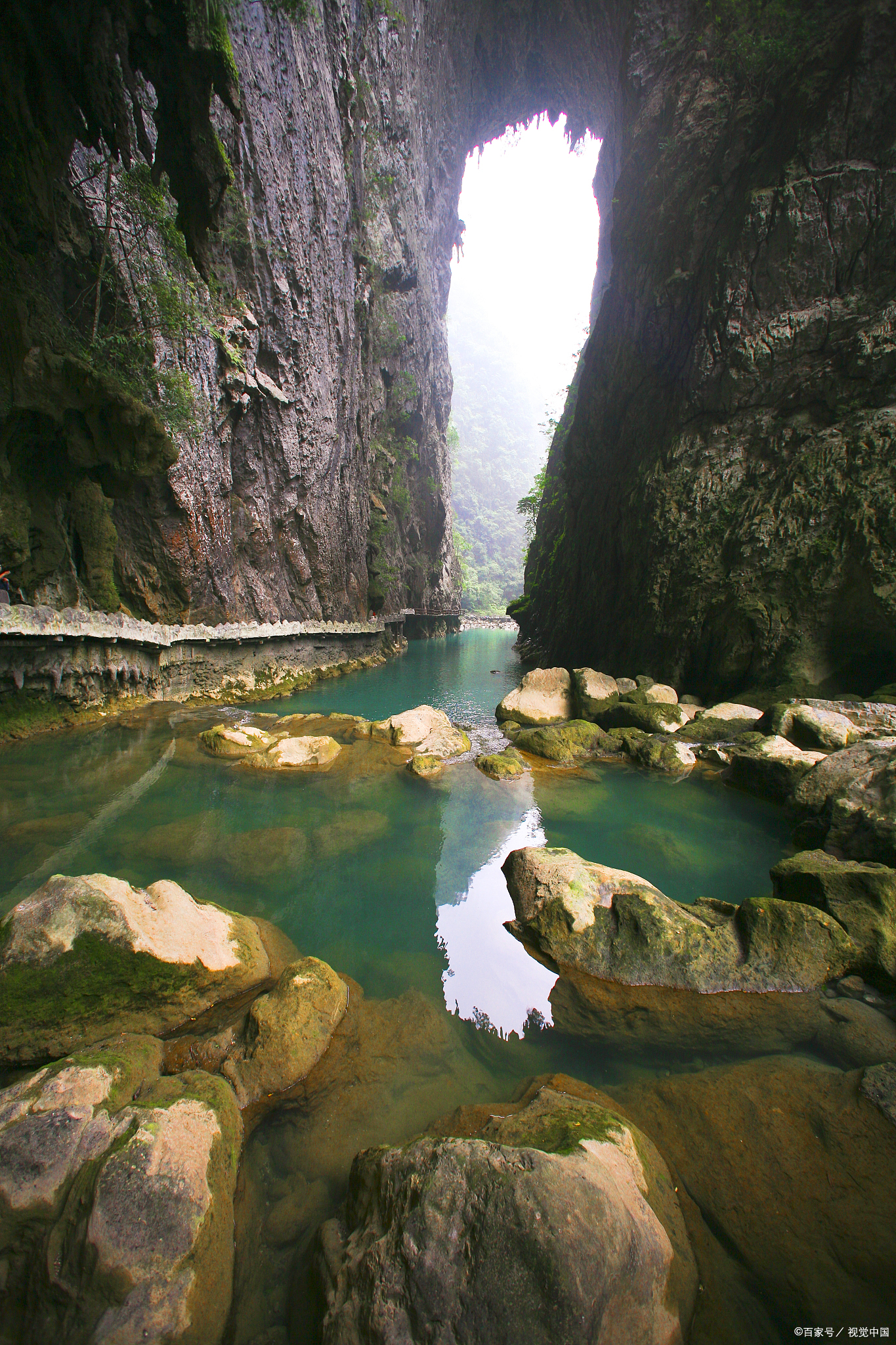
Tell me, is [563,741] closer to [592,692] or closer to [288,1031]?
[592,692]

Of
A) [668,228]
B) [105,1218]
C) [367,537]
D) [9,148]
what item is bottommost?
[105,1218]

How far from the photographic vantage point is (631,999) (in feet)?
9.73

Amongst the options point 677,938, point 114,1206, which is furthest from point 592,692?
point 114,1206

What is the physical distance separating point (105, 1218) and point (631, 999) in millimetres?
2597

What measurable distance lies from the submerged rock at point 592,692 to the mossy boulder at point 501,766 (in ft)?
9.14

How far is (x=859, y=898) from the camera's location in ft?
10.6

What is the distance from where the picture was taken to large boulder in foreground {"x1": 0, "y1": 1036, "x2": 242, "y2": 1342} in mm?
1339

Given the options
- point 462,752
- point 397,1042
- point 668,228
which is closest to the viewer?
point 397,1042

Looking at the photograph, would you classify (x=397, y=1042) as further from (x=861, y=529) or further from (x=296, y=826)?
(x=861, y=529)

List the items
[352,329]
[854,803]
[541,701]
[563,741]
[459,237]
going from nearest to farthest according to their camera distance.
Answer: [854,803]
[563,741]
[541,701]
[352,329]
[459,237]

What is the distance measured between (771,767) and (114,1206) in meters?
6.90

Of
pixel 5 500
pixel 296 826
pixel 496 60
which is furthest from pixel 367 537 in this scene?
pixel 496 60

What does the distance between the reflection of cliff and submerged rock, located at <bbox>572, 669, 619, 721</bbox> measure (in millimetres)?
2022

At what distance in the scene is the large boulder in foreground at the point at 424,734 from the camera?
796 cm
